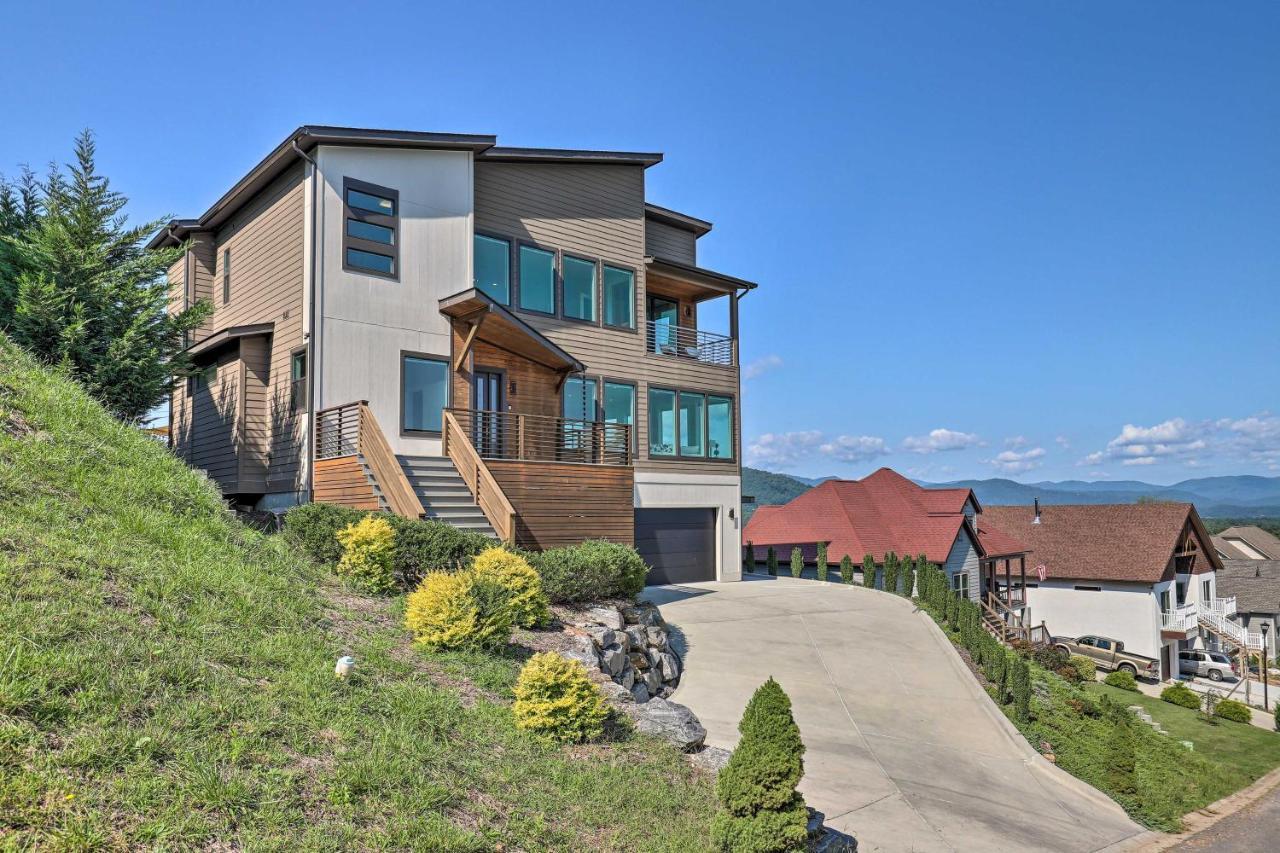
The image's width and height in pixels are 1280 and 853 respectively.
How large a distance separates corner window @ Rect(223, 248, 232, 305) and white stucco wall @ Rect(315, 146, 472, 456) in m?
5.40

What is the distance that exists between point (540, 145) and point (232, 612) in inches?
613

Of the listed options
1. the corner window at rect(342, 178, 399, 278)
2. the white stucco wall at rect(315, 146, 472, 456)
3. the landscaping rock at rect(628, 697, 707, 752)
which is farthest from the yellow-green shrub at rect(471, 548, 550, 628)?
the corner window at rect(342, 178, 399, 278)

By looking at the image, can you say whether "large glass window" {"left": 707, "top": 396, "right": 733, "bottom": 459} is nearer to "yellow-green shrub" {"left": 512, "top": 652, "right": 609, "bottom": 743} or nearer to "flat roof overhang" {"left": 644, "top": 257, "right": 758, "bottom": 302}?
"flat roof overhang" {"left": 644, "top": 257, "right": 758, "bottom": 302}

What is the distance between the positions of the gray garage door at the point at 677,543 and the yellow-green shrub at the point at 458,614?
12.4 meters

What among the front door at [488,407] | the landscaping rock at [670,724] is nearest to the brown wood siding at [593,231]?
the front door at [488,407]

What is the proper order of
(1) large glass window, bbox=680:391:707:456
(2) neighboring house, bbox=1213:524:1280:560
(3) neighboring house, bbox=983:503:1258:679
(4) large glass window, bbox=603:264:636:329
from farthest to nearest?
(2) neighboring house, bbox=1213:524:1280:560 → (3) neighboring house, bbox=983:503:1258:679 → (1) large glass window, bbox=680:391:707:456 → (4) large glass window, bbox=603:264:636:329

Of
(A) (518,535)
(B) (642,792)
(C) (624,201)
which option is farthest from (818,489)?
(B) (642,792)

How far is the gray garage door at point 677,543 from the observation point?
2159 centimetres

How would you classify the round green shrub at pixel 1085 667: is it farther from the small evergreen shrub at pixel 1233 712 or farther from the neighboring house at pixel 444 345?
the neighboring house at pixel 444 345

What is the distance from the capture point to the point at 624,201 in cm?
2194

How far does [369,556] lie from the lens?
10250 mm

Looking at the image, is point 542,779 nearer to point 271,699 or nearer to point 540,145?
Answer: point 271,699

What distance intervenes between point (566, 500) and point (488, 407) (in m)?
3.81

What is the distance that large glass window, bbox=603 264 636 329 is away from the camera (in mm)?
21397
